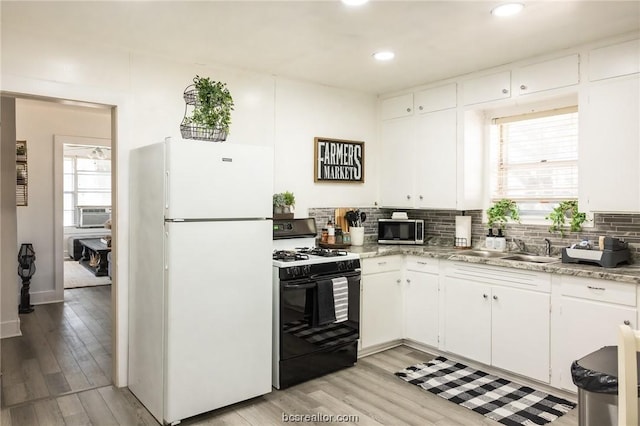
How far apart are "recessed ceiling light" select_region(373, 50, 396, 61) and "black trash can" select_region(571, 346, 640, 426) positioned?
98.1 inches

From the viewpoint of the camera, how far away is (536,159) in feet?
12.3

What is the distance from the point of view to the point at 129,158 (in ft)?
10.4

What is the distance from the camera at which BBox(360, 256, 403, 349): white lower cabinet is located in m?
3.77

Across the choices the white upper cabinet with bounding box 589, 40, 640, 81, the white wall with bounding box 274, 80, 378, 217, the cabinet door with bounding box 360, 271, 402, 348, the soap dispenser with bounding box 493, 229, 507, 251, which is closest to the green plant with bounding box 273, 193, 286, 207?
the white wall with bounding box 274, 80, 378, 217

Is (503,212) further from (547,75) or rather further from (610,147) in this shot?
(547,75)

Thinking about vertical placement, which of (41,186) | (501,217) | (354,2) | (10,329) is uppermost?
(354,2)

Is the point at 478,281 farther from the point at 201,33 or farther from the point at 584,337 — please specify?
the point at 201,33

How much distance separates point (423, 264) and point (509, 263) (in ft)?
2.66

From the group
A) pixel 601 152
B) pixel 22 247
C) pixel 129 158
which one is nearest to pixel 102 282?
pixel 22 247

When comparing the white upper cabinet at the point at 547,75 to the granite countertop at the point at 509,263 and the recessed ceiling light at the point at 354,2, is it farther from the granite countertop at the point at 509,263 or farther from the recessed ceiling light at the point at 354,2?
the recessed ceiling light at the point at 354,2

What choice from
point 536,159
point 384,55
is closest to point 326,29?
point 384,55

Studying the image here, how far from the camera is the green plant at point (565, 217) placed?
11.0 ft

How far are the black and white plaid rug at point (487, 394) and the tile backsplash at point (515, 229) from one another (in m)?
1.12

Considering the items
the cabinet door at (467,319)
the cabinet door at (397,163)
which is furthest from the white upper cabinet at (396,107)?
the cabinet door at (467,319)
